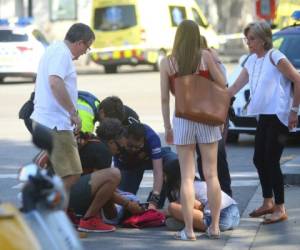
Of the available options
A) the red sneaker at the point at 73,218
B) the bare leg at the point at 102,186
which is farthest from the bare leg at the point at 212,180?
the red sneaker at the point at 73,218

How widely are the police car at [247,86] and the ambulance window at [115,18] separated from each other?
15.5 m

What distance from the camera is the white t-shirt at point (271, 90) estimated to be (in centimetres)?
820

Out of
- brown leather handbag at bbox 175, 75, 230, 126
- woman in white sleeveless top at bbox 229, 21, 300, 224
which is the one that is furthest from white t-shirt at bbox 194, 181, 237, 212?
brown leather handbag at bbox 175, 75, 230, 126

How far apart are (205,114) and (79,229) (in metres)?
1.44

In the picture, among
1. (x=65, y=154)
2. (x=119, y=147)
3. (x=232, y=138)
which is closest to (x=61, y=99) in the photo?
(x=65, y=154)

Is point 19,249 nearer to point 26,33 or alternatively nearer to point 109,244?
point 109,244

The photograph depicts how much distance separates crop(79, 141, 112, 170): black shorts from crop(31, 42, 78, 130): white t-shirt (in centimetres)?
47

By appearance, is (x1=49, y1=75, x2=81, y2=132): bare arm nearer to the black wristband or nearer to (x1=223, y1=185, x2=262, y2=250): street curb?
the black wristband

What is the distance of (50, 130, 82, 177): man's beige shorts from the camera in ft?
25.1

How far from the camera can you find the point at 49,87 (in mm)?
7617

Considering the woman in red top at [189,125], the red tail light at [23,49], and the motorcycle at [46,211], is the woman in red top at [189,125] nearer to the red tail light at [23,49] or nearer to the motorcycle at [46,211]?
the motorcycle at [46,211]

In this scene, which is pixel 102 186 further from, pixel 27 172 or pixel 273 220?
pixel 27 172

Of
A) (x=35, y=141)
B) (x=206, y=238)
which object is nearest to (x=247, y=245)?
(x=206, y=238)

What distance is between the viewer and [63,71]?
24.8ft
